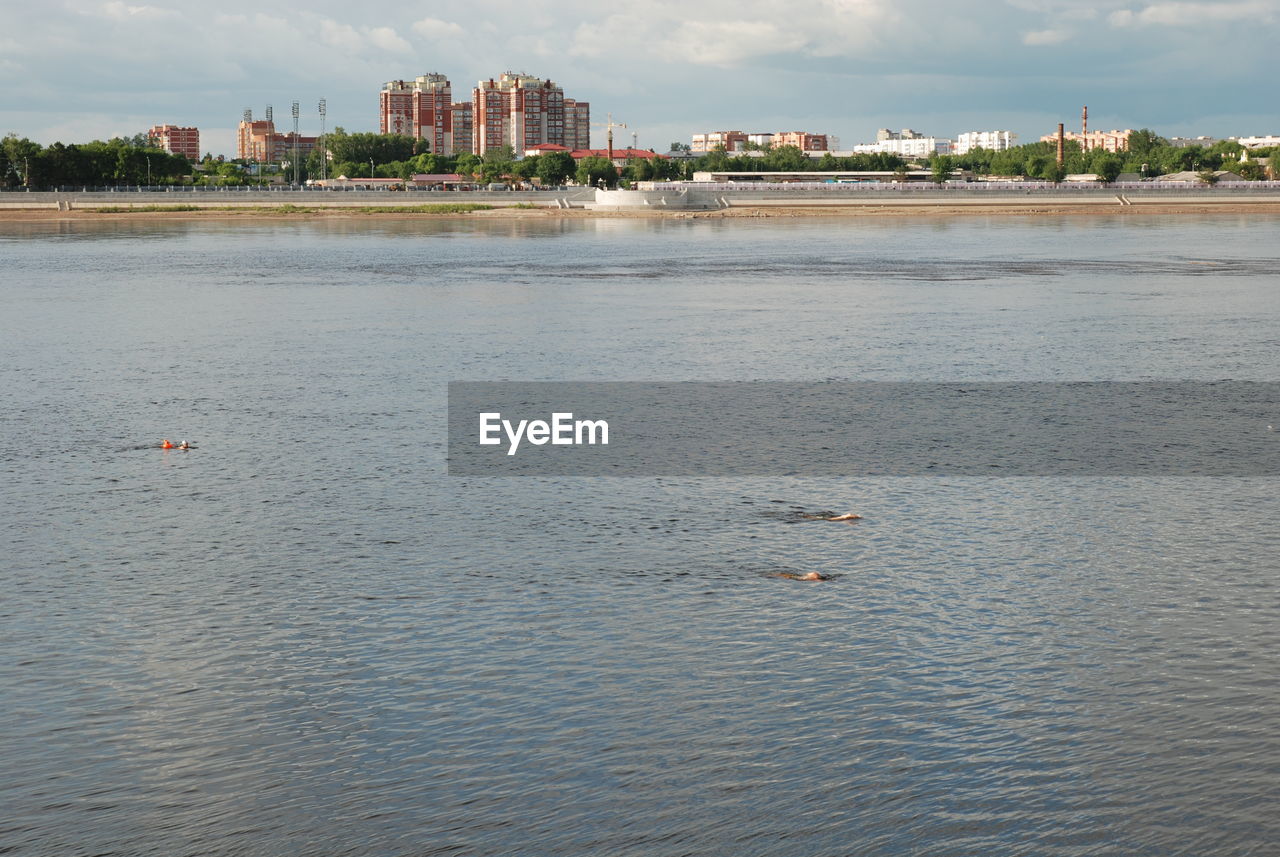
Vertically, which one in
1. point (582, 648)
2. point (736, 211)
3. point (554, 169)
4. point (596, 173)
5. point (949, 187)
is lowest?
point (582, 648)

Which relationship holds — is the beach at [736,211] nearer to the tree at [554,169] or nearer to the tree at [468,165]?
the tree at [554,169]

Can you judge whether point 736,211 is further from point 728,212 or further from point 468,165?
point 468,165

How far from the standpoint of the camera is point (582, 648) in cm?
854

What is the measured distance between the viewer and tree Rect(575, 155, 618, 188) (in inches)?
6014

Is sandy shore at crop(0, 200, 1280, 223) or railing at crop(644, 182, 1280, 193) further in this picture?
railing at crop(644, 182, 1280, 193)

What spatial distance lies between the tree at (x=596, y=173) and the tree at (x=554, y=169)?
1841 mm

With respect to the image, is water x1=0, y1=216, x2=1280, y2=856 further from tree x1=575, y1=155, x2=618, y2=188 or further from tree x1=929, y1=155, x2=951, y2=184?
tree x1=929, y1=155, x2=951, y2=184

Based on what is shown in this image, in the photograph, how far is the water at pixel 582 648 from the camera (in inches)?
253

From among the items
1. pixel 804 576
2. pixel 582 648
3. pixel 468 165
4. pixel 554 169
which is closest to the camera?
pixel 582 648

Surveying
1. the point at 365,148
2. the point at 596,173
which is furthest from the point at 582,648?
the point at 365,148

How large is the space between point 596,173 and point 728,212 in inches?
1704
